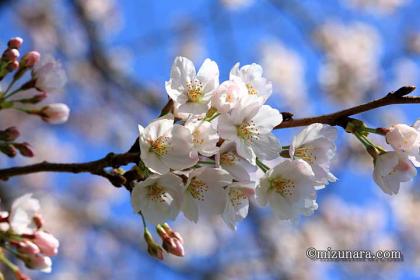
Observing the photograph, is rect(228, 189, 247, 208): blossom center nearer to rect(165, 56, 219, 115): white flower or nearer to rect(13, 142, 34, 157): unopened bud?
rect(165, 56, 219, 115): white flower

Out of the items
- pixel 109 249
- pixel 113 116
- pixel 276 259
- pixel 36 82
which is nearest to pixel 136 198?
pixel 36 82

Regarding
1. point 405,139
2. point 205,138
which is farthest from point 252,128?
point 405,139

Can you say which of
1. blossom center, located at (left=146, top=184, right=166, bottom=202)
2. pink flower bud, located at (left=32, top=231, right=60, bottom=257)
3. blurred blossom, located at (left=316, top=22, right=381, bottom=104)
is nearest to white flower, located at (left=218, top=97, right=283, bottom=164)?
blossom center, located at (left=146, top=184, right=166, bottom=202)

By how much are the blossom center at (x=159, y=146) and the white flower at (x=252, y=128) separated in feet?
0.46

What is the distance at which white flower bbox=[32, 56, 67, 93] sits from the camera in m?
1.81

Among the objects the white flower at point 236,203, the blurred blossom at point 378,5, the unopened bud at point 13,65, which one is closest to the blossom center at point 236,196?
the white flower at point 236,203

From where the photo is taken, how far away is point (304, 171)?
147cm

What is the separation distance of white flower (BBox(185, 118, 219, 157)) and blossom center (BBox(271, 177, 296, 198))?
23 centimetres

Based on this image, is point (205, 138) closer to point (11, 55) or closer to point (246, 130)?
point (246, 130)

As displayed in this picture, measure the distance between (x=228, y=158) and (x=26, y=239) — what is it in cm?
60

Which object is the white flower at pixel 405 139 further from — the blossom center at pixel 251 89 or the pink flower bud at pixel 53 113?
the pink flower bud at pixel 53 113

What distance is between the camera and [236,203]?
156 centimetres

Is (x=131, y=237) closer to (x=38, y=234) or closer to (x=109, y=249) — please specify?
(x=109, y=249)

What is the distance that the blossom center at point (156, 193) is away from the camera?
1.46 m
